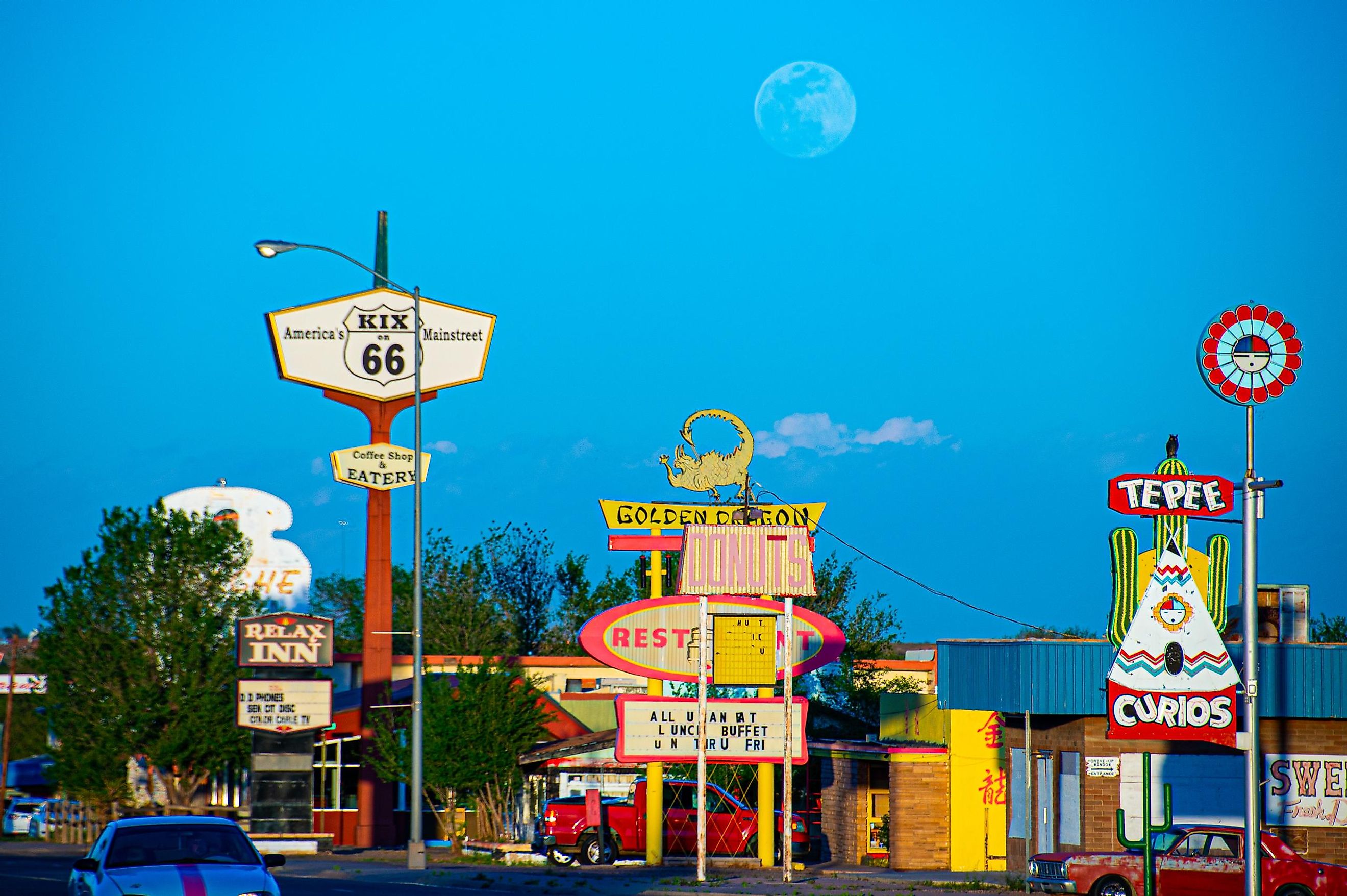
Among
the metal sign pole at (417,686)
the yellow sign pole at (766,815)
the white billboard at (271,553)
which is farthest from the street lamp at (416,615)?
the white billboard at (271,553)

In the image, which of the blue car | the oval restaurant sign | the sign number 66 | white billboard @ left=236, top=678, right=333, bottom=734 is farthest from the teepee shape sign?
the sign number 66

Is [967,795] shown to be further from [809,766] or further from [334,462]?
[334,462]

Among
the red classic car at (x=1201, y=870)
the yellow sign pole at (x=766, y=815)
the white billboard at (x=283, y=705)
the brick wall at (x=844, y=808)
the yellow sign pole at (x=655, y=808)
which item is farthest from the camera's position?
the white billboard at (x=283, y=705)

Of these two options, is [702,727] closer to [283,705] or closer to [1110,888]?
[1110,888]

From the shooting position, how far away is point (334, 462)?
4319 cm

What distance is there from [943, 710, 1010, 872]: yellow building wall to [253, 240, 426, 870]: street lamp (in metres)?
11.6

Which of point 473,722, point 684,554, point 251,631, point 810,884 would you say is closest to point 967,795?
point 810,884

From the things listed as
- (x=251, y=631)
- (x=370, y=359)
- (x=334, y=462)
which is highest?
(x=370, y=359)

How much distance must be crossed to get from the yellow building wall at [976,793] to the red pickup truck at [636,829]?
14.7 ft

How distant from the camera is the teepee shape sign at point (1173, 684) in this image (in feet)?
86.1

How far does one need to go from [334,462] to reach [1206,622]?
2614 centimetres

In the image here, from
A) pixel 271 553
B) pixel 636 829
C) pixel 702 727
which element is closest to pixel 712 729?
pixel 702 727

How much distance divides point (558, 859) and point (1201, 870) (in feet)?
49.0

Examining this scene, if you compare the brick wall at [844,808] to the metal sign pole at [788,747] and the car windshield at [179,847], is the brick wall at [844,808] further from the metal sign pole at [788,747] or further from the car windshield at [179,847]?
the car windshield at [179,847]
